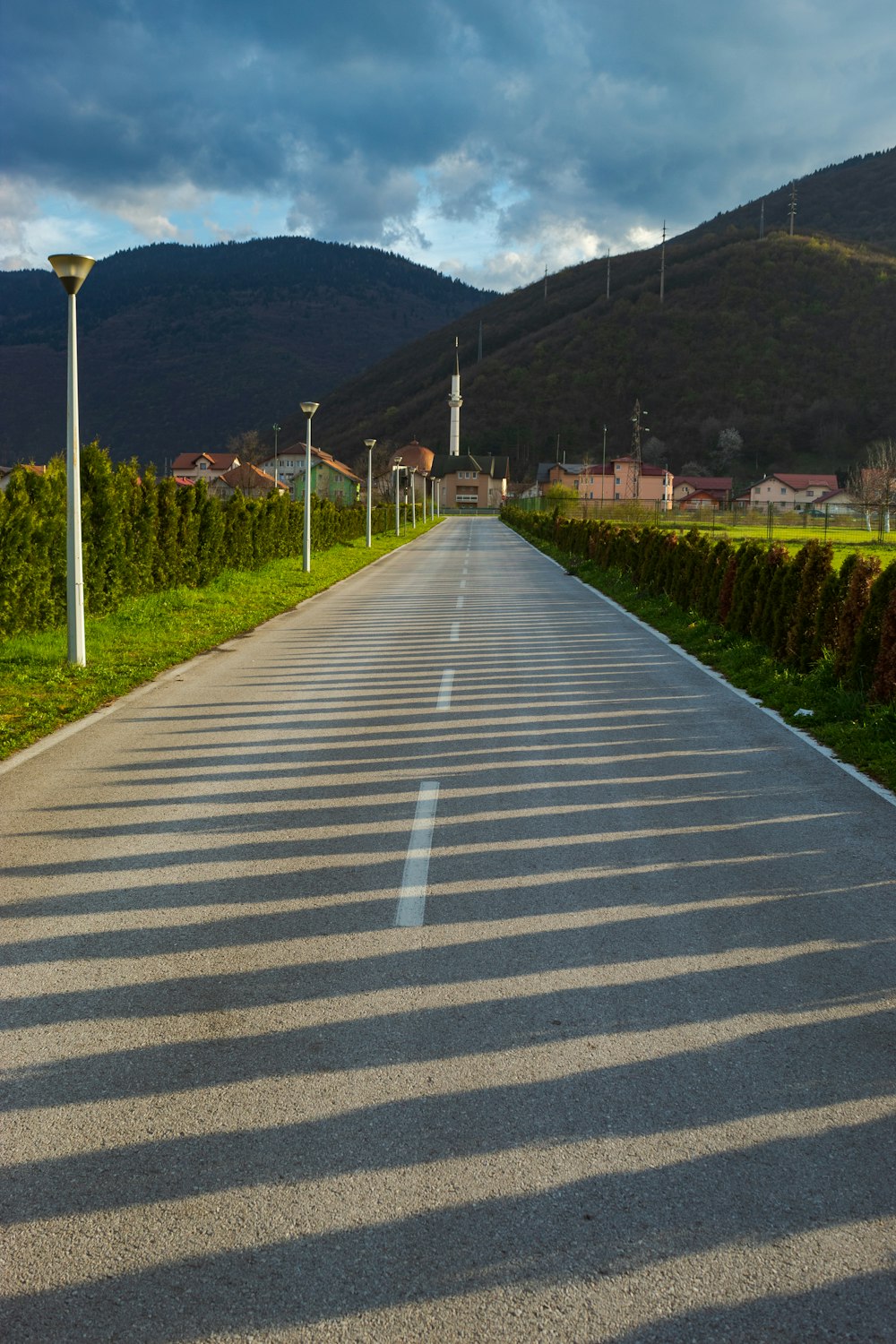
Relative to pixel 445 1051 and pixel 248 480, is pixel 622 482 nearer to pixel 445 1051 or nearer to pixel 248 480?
pixel 248 480

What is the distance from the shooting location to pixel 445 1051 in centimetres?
385

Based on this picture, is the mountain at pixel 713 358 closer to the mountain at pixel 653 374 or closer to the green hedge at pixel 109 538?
the mountain at pixel 653 374

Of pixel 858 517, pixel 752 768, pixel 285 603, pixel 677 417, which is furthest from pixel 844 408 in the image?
pixel 752 768

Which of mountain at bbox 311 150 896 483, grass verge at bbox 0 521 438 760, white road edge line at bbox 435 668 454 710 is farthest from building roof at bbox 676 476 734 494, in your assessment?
white road edge line at bbox 435 668 454 710

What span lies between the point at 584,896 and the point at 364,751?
3621mm

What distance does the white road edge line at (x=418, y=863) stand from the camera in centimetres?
515

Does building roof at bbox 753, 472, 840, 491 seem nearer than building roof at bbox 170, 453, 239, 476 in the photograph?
Yes

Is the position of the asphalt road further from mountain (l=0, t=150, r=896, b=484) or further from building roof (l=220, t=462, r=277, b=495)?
mountain (l=0, t=150, r=896, b=484)

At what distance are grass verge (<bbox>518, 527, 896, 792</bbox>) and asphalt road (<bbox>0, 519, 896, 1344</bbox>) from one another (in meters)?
1.15

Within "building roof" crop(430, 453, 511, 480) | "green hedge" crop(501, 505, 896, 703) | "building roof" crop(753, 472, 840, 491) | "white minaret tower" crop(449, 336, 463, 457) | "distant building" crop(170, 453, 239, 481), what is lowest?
"green hedge" crop(501, 505, 896, 703)

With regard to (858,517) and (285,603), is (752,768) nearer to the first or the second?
(285,603)

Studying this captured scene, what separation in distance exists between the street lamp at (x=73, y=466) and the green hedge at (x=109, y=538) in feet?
5.00

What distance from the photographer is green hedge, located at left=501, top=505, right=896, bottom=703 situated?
10.7 metres

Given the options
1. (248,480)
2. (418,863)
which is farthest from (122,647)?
(248,480)
